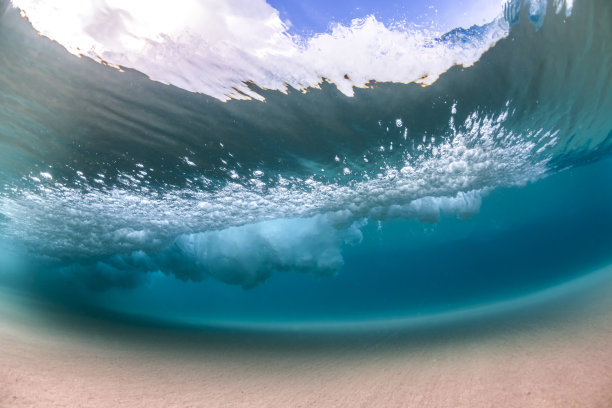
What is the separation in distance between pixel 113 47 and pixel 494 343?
1007 cm

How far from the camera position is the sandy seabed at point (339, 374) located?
3.53 m

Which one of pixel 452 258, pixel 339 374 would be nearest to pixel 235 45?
pixel 339 374

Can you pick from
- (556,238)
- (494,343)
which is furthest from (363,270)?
(494,343)

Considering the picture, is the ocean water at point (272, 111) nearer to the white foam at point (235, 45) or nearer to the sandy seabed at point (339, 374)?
the white foam at point (235, 45)

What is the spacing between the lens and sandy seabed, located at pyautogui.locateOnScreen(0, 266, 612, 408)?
3533 millimetres

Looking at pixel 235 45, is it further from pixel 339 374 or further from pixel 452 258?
pixel 452 258

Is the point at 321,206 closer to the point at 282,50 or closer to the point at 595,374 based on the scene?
the point at 282,50

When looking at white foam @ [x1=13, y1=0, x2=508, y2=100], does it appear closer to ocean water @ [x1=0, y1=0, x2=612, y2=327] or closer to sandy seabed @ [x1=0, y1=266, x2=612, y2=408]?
ocean water @ [x1=0, y1=0, x2=612, y2=327]

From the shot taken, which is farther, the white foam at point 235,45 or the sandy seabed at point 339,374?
the white foam at point 235,45

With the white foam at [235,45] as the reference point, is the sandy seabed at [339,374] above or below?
below

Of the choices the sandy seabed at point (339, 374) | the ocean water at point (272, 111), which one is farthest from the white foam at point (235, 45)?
the sandy seabed at point (339, 374)

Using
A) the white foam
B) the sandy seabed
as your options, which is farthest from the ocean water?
the sandy seabed

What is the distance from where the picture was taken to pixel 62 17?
474 centimetres

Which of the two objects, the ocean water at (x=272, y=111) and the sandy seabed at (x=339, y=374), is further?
the ocean water at (x=272, y=111)
